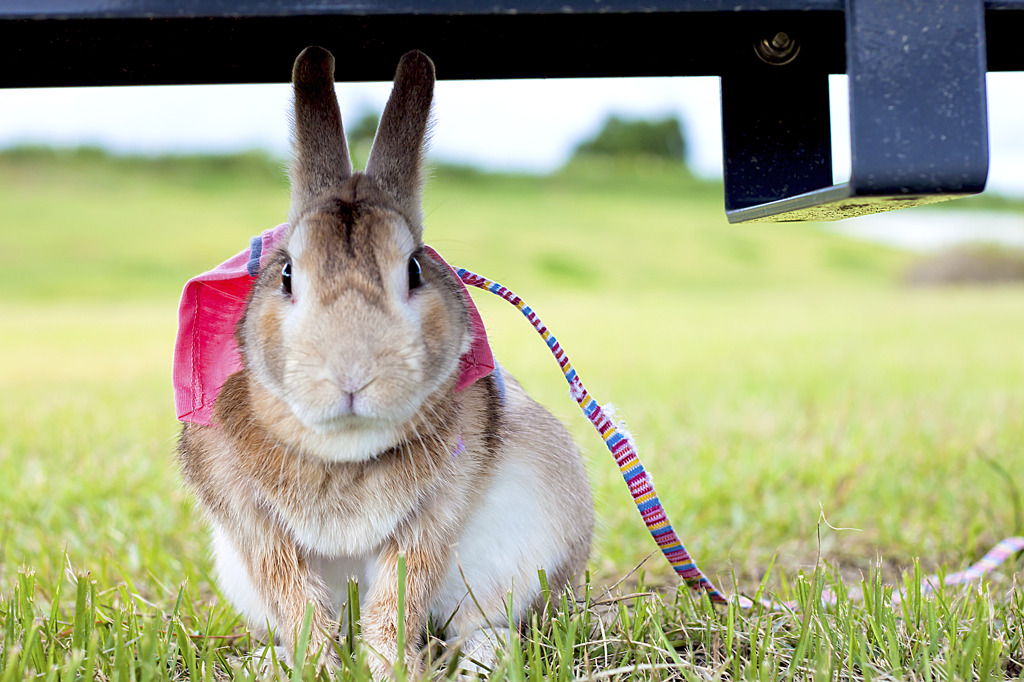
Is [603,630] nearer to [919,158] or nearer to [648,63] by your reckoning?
[919,158]

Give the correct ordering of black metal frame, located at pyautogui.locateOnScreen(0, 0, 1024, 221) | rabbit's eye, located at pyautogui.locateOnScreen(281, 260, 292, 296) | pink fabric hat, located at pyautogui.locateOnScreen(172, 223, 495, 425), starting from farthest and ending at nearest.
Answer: pink fabric hat, located at pyautogui.locateOnScreen(172, 223, 495, 425) < rabbit's eye, located at pyautogui.locateOnScreen(281, 260, 292, 296) < black metal frame, located at pyautogui.locateOnScreen(0, 0, 1024, 221)

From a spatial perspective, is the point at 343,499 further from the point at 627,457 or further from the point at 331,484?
the point at 627,457

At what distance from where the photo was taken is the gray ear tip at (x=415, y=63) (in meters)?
1.49

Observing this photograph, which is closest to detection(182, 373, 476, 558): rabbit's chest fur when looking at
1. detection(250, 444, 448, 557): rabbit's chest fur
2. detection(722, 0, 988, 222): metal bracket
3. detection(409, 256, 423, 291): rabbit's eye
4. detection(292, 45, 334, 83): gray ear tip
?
detection(250, 444, 448, 557): rabbit's chest fur

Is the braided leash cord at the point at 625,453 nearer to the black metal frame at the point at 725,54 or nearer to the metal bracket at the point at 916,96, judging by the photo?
the black metal frame at the point at 725,54

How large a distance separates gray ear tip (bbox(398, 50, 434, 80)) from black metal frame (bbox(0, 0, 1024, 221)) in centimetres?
4

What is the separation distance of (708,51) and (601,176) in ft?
76.4

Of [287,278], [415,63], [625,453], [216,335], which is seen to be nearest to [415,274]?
[287,278]

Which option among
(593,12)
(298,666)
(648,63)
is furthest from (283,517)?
(648,63)

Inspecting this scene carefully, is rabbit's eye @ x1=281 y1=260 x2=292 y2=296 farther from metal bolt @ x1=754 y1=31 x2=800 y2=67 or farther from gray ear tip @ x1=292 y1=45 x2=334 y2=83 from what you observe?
metal bolt @ x1=754 y1=31 x2=800 y2=67

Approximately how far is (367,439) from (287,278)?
30 centimetres

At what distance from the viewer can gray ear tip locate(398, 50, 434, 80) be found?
149cm

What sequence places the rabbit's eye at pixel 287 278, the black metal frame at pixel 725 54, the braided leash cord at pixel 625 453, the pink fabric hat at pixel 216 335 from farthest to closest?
the braided leash cord at pixel 625 453
the pink fabric hat at pixel 216 335
the rabbit's eye at pixel 287 278
the black metal frame at pixel 725 54

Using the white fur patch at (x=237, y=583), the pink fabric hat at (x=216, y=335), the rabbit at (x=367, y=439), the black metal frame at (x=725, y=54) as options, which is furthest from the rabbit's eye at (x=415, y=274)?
the white fur patch at (x=237, y=583)
